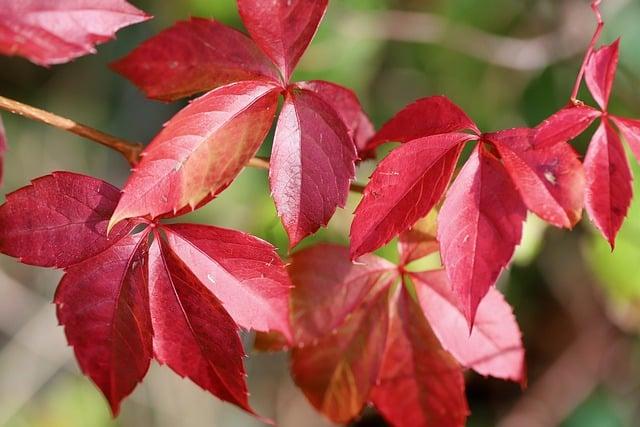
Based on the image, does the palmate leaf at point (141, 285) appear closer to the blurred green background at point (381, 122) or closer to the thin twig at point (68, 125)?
the thin twig at point (68, 125)

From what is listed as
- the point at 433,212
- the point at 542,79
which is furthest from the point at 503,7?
the point at 433,212

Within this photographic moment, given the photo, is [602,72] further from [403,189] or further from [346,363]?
[346,363]

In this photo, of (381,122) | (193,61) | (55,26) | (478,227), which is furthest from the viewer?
(381,122)

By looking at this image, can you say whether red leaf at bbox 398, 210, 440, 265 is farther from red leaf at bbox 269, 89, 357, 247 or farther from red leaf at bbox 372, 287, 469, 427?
red leaf at bbox 269, 89, 357, 247

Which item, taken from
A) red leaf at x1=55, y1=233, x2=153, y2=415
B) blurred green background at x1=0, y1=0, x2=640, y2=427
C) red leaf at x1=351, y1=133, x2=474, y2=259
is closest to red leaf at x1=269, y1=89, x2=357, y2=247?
red leaf at x1=351, y1=133, x2=474, y2=259

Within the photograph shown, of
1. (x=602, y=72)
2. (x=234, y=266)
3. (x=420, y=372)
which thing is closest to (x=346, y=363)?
(x=420, y=372)

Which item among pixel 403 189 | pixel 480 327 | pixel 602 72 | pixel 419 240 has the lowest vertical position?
pixel 480 327
